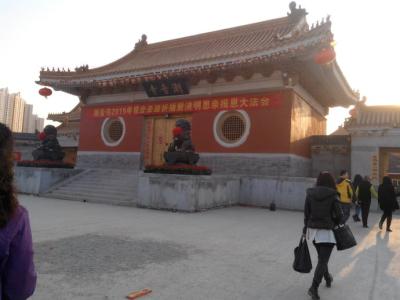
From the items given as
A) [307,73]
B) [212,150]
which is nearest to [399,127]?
[307,73]

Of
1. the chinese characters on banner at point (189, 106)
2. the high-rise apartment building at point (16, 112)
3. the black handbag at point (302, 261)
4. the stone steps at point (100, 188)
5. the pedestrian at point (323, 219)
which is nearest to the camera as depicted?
the black handbag at point (302, 261)

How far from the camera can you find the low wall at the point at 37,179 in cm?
1290

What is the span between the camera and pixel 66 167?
46.5ft

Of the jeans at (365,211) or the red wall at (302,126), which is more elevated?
the red wall at (302,126)

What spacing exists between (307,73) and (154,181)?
7148mm

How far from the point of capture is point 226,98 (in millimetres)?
13508

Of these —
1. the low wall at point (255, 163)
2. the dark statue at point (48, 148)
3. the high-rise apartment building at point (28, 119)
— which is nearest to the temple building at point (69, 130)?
the dark statue at point (48, 148)

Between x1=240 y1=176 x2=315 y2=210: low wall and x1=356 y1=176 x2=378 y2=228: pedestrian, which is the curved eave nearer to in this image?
x1=240 y1=176 x2=315 y2=210: low wall

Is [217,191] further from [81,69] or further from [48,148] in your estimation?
[81,69]

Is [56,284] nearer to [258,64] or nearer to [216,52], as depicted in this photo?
[258,64]

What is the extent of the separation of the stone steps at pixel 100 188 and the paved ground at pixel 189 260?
3443 mm

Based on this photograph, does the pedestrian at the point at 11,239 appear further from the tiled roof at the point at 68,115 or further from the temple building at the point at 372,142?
the tiled roof at the point at 68,115

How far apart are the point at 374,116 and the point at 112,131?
11552 millimetres

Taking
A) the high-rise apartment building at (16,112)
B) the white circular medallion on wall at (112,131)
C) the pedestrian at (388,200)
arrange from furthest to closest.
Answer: the high-rise apartment building at (16,112) → the white circular medallion on wall at (112,131) → the pedestrian at (388,200)
